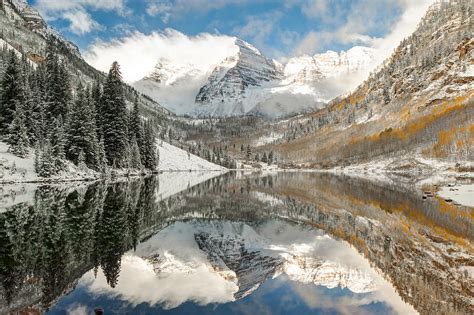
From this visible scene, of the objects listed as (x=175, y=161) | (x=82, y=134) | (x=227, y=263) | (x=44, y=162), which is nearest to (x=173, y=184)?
(x=82, y=134)

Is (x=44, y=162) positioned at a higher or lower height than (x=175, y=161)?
lower

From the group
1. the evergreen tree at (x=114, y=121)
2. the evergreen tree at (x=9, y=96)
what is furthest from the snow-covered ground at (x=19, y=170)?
the evergreen tree at (x=114, y=121)

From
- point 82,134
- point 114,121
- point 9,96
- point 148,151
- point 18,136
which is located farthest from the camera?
point 148,151

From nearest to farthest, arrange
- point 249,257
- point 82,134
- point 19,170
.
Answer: point 249,257, point 19,170, point 82,134

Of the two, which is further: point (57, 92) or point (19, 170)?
point (57, 92)

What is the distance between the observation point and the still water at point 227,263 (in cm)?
1332

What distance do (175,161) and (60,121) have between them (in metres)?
74.1

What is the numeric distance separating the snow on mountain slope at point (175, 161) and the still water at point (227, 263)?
101 metres

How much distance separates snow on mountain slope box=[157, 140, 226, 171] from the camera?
13738 cm

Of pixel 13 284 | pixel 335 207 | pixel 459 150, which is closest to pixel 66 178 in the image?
pixel 335 207

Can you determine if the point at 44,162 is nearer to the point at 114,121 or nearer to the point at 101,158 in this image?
the point at 101,158

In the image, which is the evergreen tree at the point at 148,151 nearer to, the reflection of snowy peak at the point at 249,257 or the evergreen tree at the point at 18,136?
the evergreen tree at the point at 18,136

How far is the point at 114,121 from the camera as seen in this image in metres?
90.5

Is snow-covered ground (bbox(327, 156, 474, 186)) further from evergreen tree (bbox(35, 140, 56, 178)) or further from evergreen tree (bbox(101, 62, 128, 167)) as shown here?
evergreen tree (bbox(35, 140, 56, 178))
